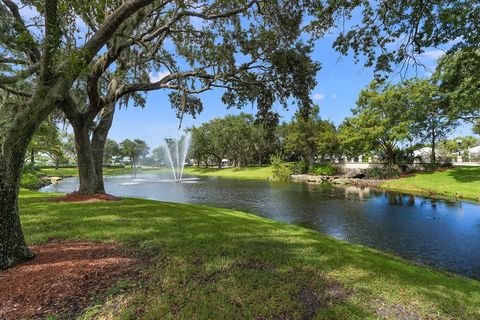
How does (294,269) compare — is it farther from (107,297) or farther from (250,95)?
(250,95)

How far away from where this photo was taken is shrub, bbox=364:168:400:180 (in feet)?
108

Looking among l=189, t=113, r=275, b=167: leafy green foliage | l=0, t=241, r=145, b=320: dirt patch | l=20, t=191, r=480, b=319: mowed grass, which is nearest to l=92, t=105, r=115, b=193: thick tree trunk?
l=20, t=191, r=480, b=319: mowed grass

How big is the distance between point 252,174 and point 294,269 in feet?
148

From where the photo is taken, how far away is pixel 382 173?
3419 cm

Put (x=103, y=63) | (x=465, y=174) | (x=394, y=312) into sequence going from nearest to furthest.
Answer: (x=394, y=312) < (x=103, y=63) < (x=465, y=174)

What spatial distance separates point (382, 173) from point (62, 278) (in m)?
36.3

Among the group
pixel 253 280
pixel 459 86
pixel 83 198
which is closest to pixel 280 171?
pixel 459 86

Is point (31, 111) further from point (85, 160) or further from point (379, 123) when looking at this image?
point (379, 123)

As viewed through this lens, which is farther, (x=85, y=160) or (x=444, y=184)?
(x=444, y=184)

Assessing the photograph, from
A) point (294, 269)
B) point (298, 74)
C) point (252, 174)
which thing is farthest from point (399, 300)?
point (252, 174)

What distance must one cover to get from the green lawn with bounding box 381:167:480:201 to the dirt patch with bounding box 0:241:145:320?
25278mm

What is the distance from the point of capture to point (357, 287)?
4.88 meters

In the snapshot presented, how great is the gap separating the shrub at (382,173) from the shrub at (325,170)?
5897mm

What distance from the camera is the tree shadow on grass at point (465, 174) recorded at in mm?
24641
